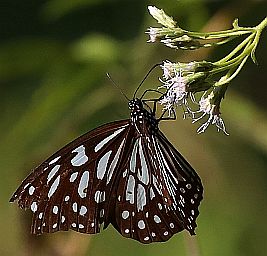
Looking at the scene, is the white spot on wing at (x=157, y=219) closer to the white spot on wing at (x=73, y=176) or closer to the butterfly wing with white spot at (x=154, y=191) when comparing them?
the butterfly wing with white spot at (x=154, y=191)

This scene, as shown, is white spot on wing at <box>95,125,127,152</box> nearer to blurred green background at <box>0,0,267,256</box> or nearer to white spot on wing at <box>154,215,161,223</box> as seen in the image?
white spot on wing at <box>154,215,161,223</box>

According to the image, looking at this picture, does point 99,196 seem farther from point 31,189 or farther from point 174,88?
point 174,88

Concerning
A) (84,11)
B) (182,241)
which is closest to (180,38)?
(182,241)

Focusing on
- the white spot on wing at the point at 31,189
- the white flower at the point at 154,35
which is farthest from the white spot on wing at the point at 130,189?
the white flower at the point at 154,35

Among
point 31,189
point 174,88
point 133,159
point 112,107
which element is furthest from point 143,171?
point 112,107

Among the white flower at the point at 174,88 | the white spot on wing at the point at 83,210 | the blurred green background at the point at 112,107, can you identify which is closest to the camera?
the white flower at the point at 174,88

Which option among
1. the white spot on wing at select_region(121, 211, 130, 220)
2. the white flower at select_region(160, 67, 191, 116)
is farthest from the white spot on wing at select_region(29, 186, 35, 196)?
the white flower at select_region(160, 67, 191, 116)
